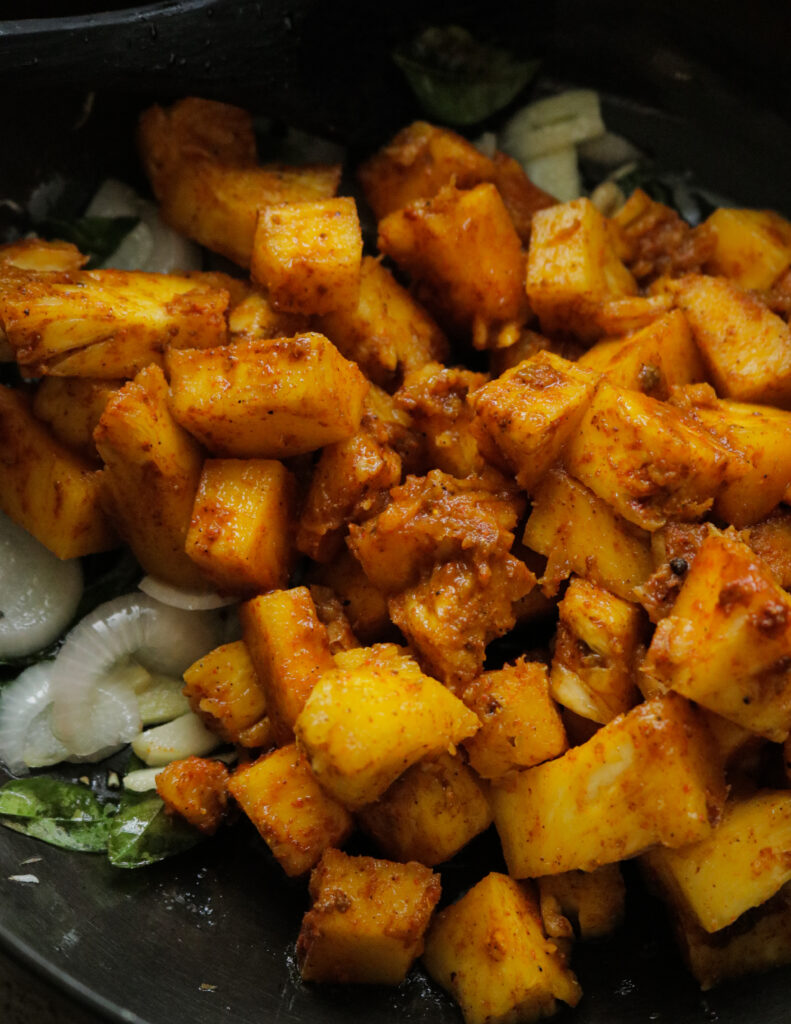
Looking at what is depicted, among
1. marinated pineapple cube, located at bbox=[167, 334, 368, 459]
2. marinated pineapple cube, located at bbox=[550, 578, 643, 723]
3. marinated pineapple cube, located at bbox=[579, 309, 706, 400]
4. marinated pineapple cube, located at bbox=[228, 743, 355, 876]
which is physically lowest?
marinated pineapple cube, located at bbox=[228, 743, 355, 876]

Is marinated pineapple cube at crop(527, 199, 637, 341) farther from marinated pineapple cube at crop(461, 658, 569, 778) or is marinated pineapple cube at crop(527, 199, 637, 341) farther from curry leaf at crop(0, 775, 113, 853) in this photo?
curry leaf at crop(0, 775, 113, 853)

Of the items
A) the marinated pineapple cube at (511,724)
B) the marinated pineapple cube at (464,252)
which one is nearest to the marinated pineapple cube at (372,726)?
the marinated pineapple cube at (511,724)

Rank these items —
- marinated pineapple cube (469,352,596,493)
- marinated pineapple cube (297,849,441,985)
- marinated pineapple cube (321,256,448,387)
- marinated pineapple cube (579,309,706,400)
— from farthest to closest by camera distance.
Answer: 1. marinated pineapple cube (321,256,448,387)
2. marinated pineapple cube (579,309,706,400)
3. marinated pineapple cube (469,352,596,493)
4. marinated pineapple cube (297,849,441,985)

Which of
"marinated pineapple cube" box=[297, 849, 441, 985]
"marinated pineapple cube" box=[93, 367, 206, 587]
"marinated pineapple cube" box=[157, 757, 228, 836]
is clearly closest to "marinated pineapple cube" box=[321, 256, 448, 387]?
"marinated pineapple cube" box=[93, 367, 206, 587]

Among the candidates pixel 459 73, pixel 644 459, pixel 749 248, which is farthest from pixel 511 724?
pixel 459 73

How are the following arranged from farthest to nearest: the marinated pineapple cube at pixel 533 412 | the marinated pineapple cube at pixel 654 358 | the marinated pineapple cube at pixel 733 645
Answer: the marinated pineapple cube at pixel 654 358 → the marinated pineapple cube at pixel 533 412 → the marinated pineapple cube at pixel 733 645

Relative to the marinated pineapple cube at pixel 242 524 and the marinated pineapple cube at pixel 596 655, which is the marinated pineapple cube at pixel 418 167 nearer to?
the marinated pineapple cube at pixel 242 524

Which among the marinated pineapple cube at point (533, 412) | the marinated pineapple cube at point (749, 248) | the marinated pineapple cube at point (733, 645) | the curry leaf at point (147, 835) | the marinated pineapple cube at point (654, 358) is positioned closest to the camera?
the marinated pineapple cube at point (733, 645)
